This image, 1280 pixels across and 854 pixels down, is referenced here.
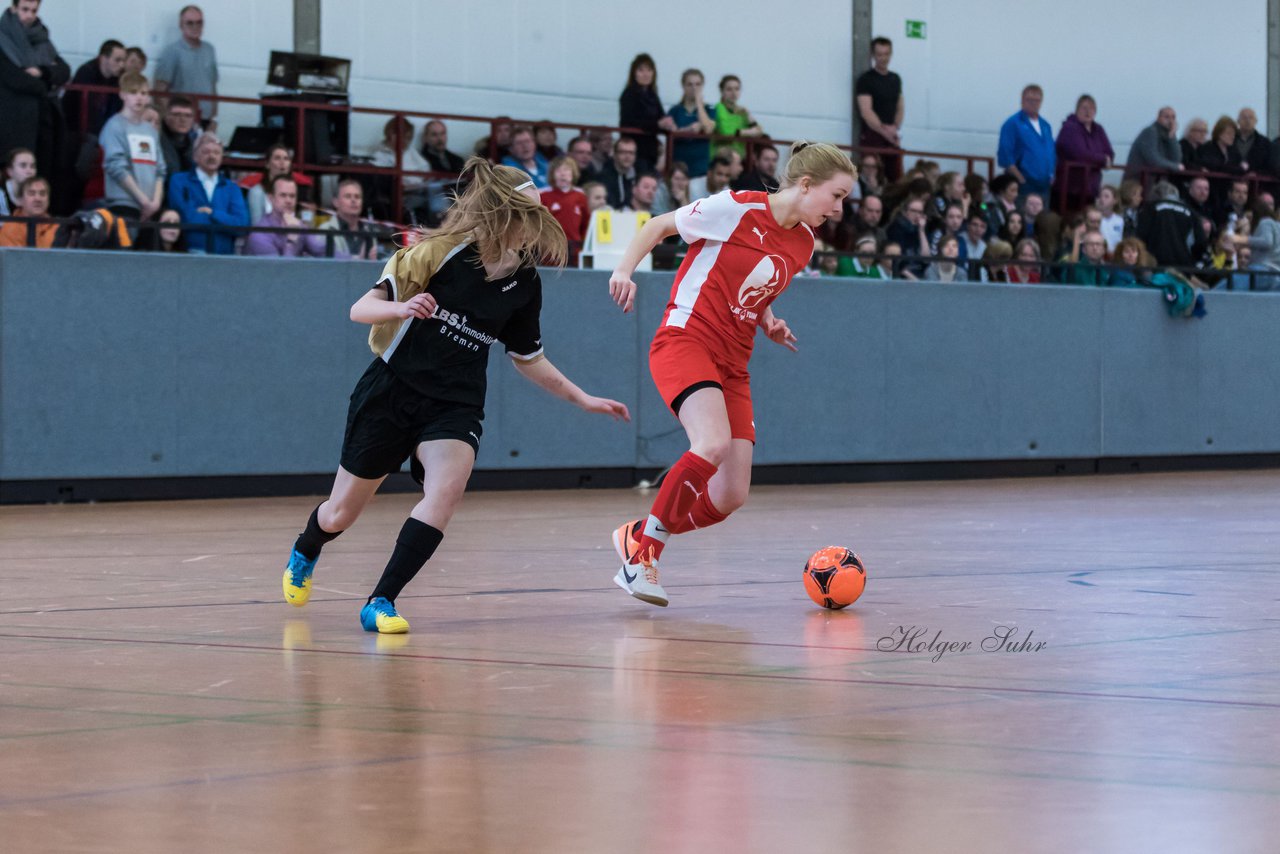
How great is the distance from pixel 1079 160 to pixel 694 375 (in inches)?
571

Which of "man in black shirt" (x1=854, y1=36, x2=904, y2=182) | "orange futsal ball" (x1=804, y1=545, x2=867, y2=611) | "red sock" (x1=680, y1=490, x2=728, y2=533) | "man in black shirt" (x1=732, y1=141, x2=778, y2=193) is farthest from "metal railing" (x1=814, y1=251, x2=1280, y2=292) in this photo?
"orange futsal ball" (x1=804, y1=545, x2=867, y2=611)

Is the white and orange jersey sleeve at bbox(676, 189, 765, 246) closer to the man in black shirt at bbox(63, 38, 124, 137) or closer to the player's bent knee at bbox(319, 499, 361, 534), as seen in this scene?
the player's bent knee at bbox(319, 499, 361, 534)

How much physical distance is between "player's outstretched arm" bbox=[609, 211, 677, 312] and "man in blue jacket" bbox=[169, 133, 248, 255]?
23.9ft

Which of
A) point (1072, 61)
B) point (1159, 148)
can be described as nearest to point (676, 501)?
point (1159, 148)

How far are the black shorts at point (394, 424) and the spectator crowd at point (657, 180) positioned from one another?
5380 millimetres

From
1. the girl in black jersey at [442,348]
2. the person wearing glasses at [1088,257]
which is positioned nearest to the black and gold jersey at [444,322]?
the girl in black jersey at [442,348]

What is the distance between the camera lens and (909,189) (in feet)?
58.4

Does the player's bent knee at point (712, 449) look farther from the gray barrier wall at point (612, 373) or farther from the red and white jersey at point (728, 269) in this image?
the gray barrier wall at point (612, 373)

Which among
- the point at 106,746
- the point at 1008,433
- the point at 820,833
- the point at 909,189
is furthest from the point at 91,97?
the point at 820,833

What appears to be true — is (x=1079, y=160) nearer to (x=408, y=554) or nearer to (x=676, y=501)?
(x=676, y=501)

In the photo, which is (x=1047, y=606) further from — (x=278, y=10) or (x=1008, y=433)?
(x=278, y=10)

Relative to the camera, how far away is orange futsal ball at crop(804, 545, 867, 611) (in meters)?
7.03

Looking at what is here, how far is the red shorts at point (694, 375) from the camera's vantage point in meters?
7.23

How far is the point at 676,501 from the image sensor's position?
7.16 metres
